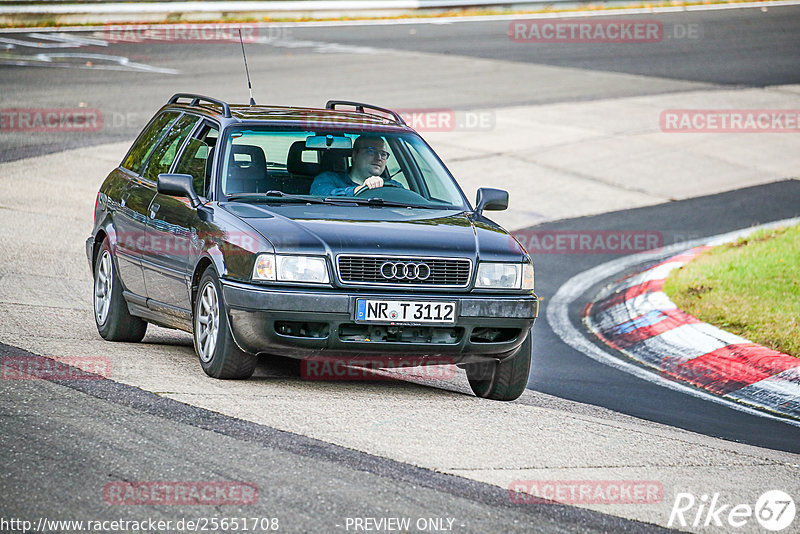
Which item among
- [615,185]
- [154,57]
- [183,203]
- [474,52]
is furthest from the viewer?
[474,52]

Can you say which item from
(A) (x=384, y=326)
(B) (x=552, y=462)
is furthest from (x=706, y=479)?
(A) (x=384, y=326)

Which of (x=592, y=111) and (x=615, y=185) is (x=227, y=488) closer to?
(x=615, y=185)

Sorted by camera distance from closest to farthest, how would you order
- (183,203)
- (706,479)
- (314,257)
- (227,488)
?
(227,488)
(706,479)
(314,257)
(183,203)

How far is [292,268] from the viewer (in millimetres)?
6676

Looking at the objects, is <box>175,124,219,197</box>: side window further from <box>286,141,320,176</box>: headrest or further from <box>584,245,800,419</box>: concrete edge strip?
<box>584,245,800,419</box>: concrete edge strip

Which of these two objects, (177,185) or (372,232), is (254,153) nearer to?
(177,185)

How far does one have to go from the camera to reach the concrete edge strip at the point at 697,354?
333 inches

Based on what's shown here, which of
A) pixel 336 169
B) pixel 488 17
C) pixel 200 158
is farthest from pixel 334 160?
pixel 488 17

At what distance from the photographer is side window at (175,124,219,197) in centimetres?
775

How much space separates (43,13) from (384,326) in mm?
24343

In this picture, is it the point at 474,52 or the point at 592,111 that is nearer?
the point at 592,111

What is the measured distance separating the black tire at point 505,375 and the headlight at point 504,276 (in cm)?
38

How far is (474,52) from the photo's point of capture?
2753 centimetres

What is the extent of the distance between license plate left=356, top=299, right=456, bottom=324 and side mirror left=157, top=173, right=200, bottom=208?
1.44 metres
